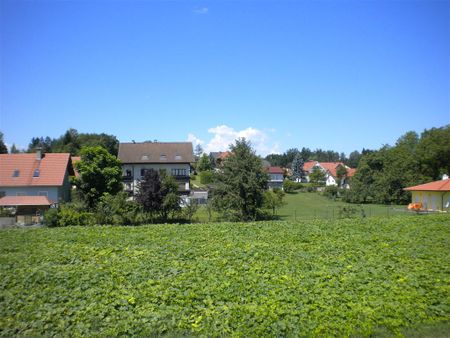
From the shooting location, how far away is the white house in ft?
165

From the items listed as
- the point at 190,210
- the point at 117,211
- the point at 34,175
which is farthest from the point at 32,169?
the point at 190,210

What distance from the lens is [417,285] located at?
9.79m

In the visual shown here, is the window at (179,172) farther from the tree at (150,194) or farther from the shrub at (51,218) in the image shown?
the shrub at (51,218)

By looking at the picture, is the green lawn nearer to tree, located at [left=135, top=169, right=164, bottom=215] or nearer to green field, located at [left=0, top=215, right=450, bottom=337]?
tree, located at [left=135, top=169, right=164, bottom=215]

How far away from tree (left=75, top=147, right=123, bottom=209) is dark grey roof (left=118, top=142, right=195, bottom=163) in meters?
14.3

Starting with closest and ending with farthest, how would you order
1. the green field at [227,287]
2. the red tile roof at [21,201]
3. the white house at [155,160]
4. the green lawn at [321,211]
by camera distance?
the green field at [227,287] < the red tile roof at [21,201] < the green lawn at [321,211] < the white house at [155,160]

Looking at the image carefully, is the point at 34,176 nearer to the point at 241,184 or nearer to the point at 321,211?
the point at 241,184

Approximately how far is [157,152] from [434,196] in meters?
35.4

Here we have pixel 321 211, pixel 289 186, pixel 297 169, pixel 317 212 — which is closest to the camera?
pixel 317 212

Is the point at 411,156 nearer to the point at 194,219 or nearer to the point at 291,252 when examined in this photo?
the point at 194,219

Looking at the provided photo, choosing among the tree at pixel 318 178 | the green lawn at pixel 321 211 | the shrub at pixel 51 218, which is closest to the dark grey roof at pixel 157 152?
the green lawn at pixel 321 211

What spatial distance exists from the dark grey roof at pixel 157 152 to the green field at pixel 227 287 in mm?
36648

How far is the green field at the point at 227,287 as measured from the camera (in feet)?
26.4

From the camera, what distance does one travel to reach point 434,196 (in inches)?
1635
